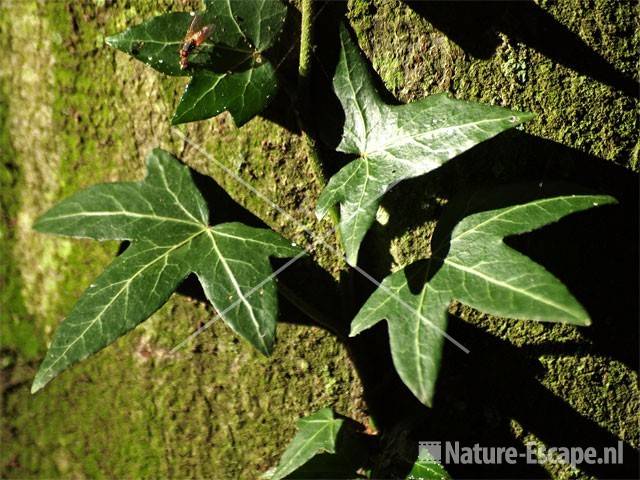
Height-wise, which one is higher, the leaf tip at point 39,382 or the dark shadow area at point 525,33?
the dark shadow area at point 525,33

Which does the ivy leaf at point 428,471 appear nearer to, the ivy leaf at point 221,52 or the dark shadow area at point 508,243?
the dark shadow area at point 508,243

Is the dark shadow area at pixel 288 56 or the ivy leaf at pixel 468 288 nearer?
the ivy leaf at pixel 468 288

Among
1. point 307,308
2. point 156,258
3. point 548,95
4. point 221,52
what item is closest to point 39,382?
point 156,258

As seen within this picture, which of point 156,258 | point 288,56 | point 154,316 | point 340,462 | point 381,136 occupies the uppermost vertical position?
point 288,56

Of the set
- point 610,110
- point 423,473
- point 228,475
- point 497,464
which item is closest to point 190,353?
point 228,475

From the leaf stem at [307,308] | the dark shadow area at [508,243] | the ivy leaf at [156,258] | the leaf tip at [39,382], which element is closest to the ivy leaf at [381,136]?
the dark shadow area at [508,243]

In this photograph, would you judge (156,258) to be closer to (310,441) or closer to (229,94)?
(229,94)

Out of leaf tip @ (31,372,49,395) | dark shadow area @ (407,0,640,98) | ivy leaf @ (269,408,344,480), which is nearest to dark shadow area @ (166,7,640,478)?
dark shadow area @ (407,0,640,98)
